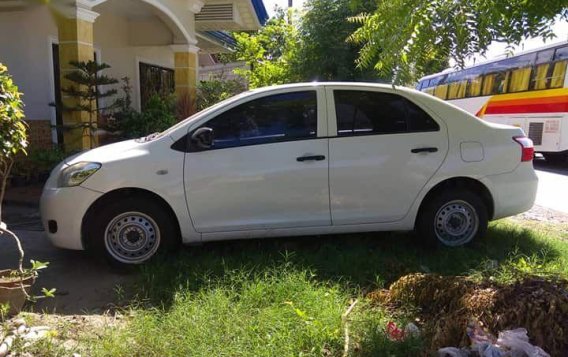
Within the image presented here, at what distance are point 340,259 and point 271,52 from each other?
19778 mm

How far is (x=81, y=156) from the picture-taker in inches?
189

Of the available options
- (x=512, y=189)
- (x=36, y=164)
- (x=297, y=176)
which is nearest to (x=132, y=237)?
Answer: (x=297, y=176)

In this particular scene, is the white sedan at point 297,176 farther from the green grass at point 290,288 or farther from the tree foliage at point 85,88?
the tree foliage at point 85,88

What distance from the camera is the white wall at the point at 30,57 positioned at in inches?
360

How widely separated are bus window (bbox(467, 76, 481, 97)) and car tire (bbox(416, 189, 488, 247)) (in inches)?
557

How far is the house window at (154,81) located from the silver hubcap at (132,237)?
8754 millimetres

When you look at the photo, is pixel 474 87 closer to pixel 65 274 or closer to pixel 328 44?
pixel 328 44

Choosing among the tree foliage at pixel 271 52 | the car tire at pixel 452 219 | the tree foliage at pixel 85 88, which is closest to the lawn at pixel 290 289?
the car tire at pixel 452 219

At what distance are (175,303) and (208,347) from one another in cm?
73

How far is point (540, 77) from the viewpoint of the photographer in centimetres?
1462

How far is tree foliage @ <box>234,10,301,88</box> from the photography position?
55.0ft

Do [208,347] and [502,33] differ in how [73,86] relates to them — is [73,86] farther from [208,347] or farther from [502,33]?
[502,33]

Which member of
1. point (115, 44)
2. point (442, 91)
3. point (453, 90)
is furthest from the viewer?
point (442, 91)

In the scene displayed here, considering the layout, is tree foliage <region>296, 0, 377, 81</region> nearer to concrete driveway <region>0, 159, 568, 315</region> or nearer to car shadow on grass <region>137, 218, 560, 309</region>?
car shadow on grass <region>137, 218, 560, 309</region>
